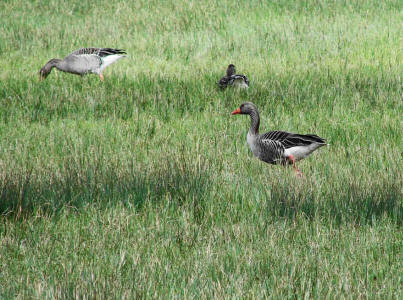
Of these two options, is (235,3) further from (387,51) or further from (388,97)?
(388,97)

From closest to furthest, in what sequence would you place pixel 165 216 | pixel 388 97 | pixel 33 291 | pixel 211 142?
pixel 33 291 → pixel 165 216 → pixel 211 142 → pixel 388 97

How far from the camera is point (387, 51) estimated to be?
40.9 feet

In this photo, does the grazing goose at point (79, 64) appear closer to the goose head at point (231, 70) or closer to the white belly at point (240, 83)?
the goose head at point (231, 70)

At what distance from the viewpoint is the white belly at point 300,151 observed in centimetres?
656

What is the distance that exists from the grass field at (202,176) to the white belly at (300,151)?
13 centimetres

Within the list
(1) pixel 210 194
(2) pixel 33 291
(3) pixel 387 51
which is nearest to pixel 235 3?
(3) pixel 387 51

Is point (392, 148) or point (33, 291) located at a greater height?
point (392, 148)

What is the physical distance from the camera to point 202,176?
6008 mm

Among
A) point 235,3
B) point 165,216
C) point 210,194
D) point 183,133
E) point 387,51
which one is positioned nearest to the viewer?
point 165,216

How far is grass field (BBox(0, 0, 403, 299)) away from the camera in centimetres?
425

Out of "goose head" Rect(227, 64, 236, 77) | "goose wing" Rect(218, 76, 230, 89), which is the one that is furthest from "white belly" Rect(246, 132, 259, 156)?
"goose head" Rect(227, 64, 236, 77)

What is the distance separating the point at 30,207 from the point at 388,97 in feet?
20.0

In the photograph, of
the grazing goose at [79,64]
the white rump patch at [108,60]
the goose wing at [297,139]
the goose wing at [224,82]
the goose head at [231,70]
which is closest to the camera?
the goose wing at [297,139]

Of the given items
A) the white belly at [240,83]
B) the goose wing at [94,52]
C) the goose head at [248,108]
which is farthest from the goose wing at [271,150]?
the goose wing at [94,52]
